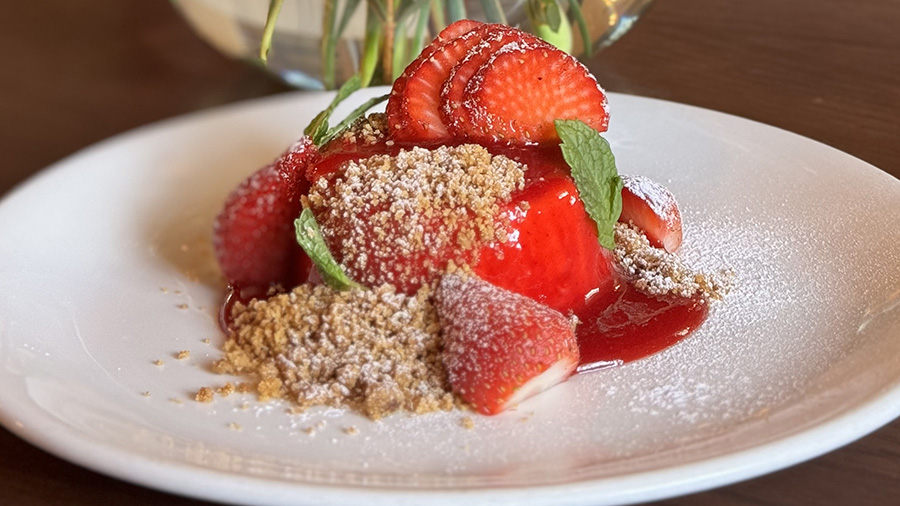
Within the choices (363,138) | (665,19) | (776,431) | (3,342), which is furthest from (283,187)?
(665,19)

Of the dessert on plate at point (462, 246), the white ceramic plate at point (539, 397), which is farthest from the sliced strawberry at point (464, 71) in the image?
the white ceramic plate at point (539, 397)

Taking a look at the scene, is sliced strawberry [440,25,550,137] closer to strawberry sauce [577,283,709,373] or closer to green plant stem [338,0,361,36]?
strawberry sauce [577,283,709,373]

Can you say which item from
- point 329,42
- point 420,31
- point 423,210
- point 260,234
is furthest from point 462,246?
point 329,42

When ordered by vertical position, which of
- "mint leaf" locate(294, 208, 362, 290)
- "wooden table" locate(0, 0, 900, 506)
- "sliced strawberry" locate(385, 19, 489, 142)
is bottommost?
"wooden table" locate(0, 0, 900, 506)

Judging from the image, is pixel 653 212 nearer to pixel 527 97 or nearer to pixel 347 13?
pixel 527 97

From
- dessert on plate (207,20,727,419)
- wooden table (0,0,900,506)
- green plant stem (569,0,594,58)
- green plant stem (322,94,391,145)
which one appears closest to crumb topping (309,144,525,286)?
dessert on plate (207,20,727,419)

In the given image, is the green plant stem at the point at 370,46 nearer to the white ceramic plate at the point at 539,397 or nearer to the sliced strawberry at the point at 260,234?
the white ceramic plate at the point at 539,397
